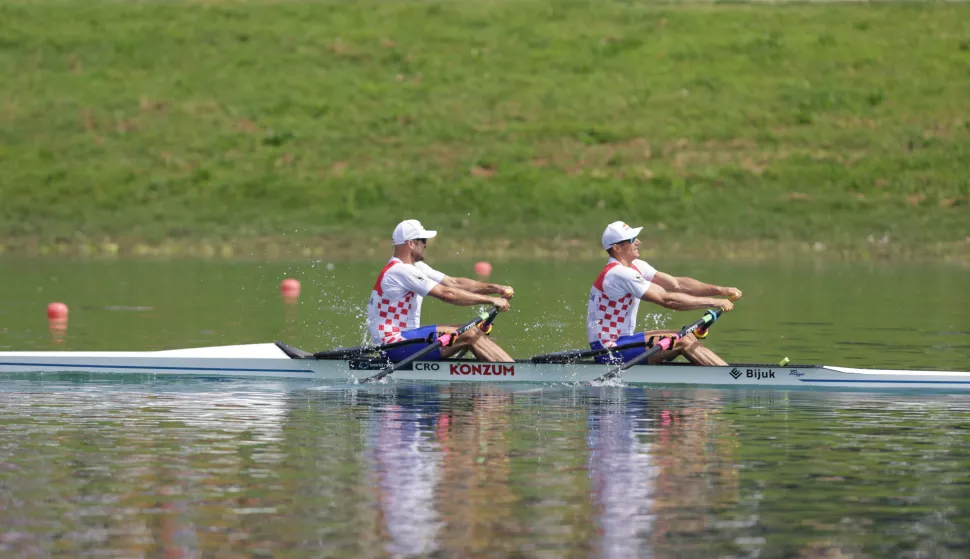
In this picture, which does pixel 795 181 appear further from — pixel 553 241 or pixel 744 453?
pixel 744 453

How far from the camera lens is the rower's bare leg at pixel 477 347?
2159 centimetres

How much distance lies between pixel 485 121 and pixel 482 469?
48.7m

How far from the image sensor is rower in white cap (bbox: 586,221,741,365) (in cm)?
2084

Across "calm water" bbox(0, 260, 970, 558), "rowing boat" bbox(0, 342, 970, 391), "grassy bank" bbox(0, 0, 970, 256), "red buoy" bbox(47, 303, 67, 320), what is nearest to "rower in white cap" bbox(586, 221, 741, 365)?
"rowing boat" bbox(0, 342, 970, 391)

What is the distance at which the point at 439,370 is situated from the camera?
21.6 metres

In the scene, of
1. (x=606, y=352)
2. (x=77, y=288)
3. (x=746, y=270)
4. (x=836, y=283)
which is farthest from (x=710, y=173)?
(x=606, y=352)

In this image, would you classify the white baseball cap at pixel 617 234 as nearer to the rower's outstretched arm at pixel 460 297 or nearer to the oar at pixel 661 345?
the oar at pixel 661 345

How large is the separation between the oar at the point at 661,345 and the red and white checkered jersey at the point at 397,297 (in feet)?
7.51

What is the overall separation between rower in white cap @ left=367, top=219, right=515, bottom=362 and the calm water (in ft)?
2.14

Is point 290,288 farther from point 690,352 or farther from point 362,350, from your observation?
point 690,352

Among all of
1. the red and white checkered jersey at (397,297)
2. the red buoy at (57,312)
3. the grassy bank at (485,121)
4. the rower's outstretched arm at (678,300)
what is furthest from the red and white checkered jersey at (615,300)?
the grassy bank at (485,121)

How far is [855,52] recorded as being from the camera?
68.9 meters

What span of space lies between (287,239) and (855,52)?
2651 cm

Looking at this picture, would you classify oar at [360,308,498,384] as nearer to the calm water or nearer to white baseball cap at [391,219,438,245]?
the calm water
